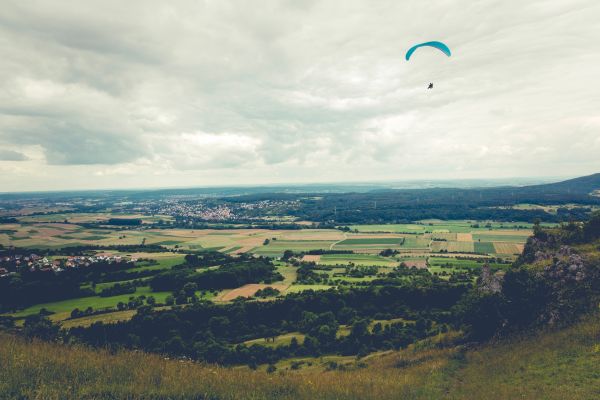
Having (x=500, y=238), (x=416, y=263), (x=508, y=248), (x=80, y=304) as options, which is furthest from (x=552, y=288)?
(x=500, y=238)

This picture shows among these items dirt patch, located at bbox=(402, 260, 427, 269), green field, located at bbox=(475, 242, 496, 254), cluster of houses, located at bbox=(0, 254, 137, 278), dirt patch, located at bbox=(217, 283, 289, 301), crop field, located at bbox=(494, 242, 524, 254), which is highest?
cluster of houses, located at bbox=(0, 254, 137, 278)

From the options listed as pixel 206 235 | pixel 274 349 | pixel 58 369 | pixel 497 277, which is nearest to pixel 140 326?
pixel 274 349

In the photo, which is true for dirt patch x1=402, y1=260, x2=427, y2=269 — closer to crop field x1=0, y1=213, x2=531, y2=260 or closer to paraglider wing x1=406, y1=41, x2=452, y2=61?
crop field x1=0, y1=213, x2=531, y2=260

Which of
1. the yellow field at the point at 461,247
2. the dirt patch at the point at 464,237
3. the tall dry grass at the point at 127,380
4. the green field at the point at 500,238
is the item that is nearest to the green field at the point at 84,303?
the tall dry grass at the point at 127,380

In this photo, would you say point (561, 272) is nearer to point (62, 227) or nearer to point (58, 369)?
point (58, 369)

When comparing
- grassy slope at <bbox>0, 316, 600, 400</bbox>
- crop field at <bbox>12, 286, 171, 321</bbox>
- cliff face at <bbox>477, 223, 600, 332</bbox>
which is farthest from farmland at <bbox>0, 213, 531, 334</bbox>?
grassy slope at <bbox>0, 316, 600, 400</bbox>

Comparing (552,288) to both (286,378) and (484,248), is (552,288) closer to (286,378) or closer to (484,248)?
(286,378)

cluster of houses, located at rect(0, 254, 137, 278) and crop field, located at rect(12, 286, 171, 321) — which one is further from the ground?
cluster of houses, located at rect(0, 254, 137, 278)

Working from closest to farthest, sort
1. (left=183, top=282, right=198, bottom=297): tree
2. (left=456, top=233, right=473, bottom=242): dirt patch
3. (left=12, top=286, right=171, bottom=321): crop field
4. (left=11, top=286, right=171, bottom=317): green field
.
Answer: (left=12, top=286, right=171, bottom=321): crop field < (left=11, top=286, right=171, bottom=317): green field < (left=183, top=282, right=198, bottom=297): tree < (left=456, top=233, right=473, bottom=242): dirt patch
